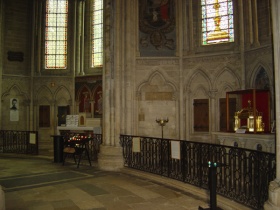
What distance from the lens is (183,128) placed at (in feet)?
43.0

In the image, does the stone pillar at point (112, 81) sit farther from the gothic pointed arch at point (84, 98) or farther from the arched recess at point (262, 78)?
the gothic pointed arch at point (84, 98)

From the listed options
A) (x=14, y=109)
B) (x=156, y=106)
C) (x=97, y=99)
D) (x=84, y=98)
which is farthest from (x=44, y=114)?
(x=156, y=106)

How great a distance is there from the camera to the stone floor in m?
6.14

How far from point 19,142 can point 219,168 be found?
10.2 meters

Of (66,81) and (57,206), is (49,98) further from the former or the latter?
(57,206)

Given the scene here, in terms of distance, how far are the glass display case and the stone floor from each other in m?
2.71

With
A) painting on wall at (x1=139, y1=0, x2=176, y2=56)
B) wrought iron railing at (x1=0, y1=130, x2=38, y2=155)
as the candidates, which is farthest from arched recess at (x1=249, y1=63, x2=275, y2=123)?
wrought iron railing at (x1=0, y1=130, x2=38, y2=155)

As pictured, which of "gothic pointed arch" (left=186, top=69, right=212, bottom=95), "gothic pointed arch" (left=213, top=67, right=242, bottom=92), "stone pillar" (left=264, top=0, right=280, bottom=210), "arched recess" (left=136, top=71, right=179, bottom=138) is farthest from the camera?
"gothic pointed arch" (left=186, top=69, right=212, bottom=95)

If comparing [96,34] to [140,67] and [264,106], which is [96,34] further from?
[264,106]

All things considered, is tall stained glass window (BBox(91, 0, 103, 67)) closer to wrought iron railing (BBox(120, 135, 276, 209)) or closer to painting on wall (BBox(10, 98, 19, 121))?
painting on wall (BBox(10, 98, 19, 121))

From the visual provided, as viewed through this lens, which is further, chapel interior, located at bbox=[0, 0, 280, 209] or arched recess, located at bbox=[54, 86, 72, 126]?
arched recess, located at bbox=[54, 86, 72, 126]

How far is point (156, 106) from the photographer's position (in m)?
13.2

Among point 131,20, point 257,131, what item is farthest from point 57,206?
point 131,20

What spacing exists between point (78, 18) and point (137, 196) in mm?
14888
